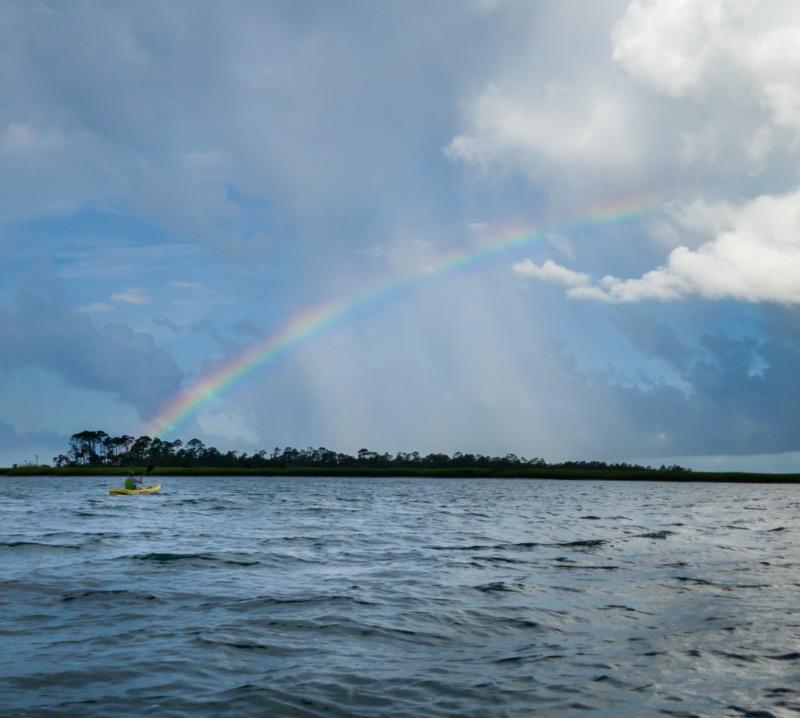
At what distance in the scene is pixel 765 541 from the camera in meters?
40.3

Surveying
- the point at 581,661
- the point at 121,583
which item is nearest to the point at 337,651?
the point at 581,661

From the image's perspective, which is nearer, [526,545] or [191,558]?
[191,558]

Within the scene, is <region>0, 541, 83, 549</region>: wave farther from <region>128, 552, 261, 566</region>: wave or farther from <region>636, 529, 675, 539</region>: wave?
<region>636, 529, 675, 539</region>: wave

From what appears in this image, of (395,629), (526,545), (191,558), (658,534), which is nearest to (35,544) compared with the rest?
(191,558)

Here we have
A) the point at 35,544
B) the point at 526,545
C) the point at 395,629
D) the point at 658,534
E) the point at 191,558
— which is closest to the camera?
the point at 395,629

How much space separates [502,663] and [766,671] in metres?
4.83

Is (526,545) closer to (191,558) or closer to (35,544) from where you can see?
(191,558)

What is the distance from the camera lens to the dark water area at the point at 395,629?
1216 centimetres

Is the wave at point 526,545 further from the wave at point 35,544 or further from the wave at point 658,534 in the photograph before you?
the wave at point 35,544

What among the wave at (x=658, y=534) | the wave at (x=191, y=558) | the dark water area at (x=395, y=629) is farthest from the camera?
the wave at (x=658, y=534)

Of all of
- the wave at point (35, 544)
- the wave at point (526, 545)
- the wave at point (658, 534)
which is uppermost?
the wave at point (526, 545)

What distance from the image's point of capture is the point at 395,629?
1745 centimetres

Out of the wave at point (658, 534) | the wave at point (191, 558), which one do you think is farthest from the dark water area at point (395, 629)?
the wave at point (658, 534)

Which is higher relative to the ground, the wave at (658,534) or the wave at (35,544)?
the wave at (35,544)
